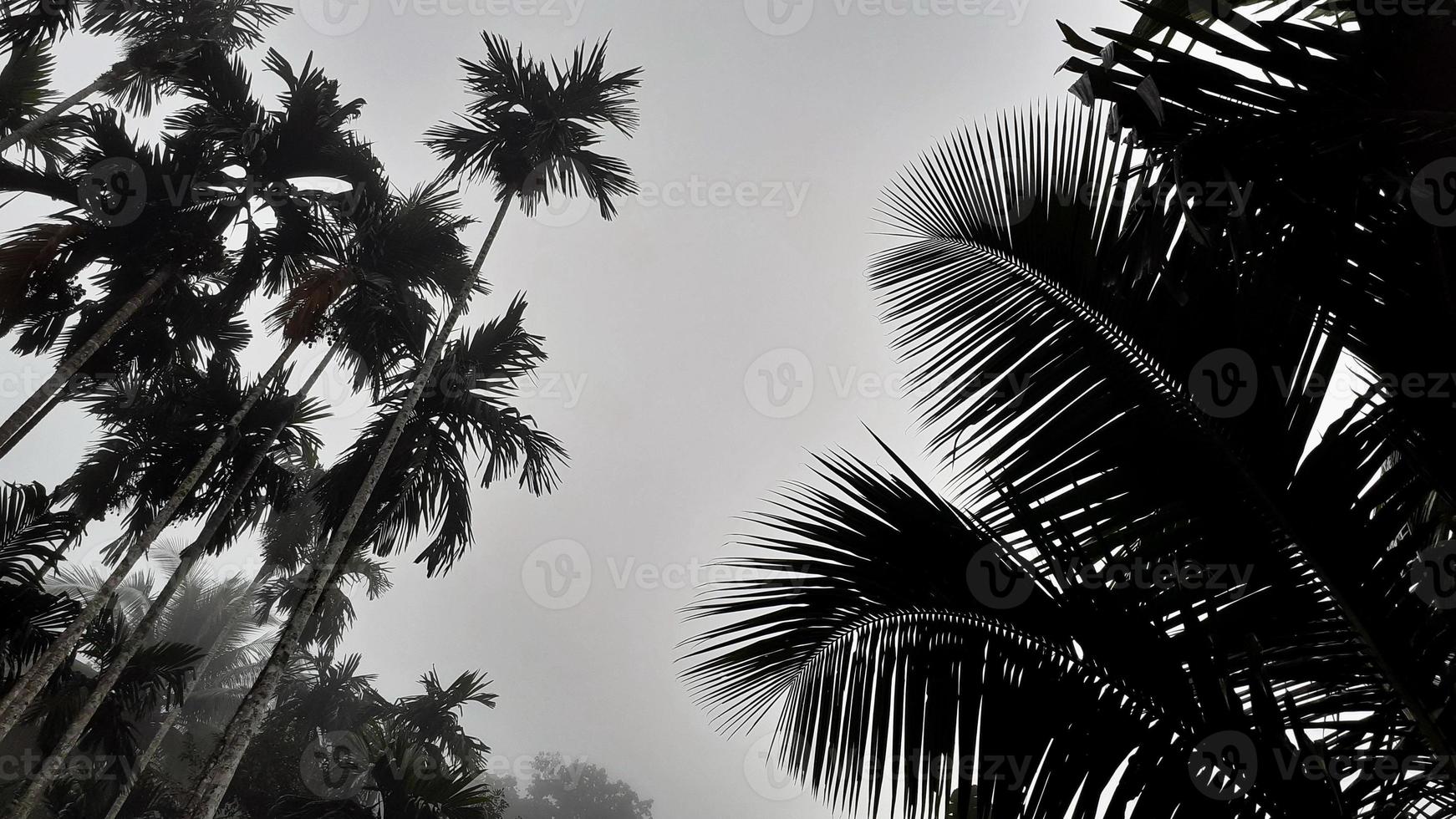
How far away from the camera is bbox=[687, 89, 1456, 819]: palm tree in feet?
5.11

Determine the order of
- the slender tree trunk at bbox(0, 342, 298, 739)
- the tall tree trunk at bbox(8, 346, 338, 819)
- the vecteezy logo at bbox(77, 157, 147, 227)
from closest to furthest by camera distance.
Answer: the slender tree trunk at bbox(0, 342, 298, 739) < the tall tree trunk at bbox(8, 346, 338, 819) < the vecteezy logo at bbox(77, 157, 147, 227)

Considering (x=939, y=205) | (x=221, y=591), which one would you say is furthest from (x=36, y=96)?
(x=221, y=591)

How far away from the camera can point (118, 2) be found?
1026 cm

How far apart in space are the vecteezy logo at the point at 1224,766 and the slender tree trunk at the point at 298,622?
7.09 m

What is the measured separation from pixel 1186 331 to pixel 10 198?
11280 mm

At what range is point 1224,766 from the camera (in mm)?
1494

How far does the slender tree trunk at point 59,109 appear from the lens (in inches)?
309

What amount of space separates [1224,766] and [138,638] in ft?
35.8

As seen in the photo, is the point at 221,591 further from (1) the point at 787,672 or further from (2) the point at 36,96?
(1) the point at 787,672

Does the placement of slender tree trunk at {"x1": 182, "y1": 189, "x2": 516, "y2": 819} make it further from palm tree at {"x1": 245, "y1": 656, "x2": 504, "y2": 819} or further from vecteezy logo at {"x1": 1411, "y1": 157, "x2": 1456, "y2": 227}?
vecteezy logo at {"x1": 1411, "y1": 157, "x2": 1456, "y2": 227}

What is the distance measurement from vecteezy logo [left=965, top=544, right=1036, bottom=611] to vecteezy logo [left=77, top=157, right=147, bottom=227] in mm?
10670
